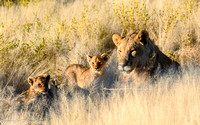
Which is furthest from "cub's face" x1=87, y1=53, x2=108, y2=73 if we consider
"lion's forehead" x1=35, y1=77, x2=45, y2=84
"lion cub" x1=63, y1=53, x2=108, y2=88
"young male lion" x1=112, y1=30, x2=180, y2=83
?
"lion's forehead" x1=35, y1=77, x2=45, y2=84

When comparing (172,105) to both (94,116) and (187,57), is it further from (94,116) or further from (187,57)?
(187,57)

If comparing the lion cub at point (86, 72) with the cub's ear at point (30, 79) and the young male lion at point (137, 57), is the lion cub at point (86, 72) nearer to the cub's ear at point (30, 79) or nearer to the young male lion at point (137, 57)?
the young male lion at point (137, 57)

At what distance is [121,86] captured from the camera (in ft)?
22.7

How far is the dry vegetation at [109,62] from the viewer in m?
5.46

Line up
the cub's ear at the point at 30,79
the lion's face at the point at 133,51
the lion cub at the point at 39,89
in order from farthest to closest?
the cub's ear at the point at 30,79 < the lion cub at the point at 39,89 < the lion's face at the point at 133,51

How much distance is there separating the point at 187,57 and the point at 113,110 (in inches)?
124

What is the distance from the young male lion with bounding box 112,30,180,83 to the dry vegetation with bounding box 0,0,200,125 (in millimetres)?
283

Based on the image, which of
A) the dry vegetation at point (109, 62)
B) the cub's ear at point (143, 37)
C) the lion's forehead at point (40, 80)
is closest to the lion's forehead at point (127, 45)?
the cub's ear at point (143, 37)

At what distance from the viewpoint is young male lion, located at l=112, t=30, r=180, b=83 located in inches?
256

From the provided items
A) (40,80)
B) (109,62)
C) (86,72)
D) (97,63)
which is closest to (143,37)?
(97,63)

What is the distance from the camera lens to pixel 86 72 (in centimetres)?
832

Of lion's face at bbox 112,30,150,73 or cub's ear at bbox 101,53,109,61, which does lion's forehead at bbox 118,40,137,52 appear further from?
cub's ear at bbox 101,53,109,61

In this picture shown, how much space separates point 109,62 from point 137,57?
2.24 metres

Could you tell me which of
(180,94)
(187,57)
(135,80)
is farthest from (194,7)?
(180,94)
